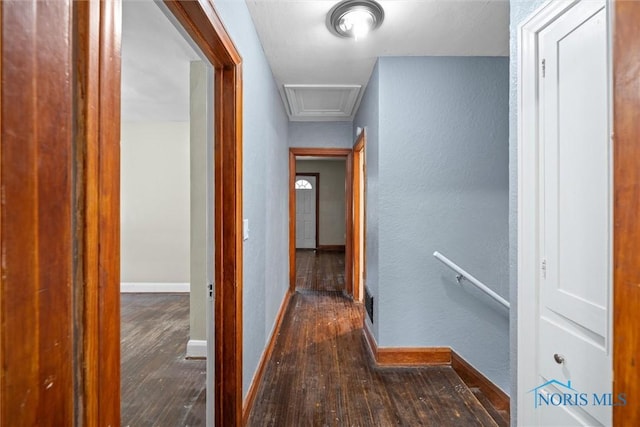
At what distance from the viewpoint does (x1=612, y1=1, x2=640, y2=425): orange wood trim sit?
0.60 metres

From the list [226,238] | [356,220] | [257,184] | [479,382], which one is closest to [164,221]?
[356,220]

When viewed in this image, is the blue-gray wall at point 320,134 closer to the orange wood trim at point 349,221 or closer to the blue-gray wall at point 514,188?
the orange wood trim at point 349,221

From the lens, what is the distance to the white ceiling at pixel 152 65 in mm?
2021

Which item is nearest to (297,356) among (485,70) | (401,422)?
(401,422)

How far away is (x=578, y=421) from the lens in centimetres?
96

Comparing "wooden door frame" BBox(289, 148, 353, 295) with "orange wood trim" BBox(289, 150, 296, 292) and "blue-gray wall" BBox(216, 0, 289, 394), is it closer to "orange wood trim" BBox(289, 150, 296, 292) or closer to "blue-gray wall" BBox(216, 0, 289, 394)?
"orange wood trim" BBox(289, 150, 296, 292)

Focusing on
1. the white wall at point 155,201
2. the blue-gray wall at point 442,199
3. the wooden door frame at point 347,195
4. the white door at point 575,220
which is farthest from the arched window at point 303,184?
the white door at point 575,220

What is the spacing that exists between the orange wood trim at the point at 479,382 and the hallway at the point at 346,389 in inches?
2.2

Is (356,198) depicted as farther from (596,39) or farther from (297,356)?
(596,39)

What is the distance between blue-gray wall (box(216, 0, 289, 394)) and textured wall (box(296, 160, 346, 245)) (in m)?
5.25

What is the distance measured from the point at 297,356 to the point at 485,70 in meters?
2.73

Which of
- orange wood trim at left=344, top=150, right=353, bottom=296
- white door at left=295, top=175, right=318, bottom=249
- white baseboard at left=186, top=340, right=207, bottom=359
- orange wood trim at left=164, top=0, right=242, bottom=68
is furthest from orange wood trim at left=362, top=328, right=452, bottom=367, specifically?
white door at left=295, top=175, right=318, bottom=249

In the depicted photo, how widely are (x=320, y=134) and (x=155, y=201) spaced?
242cm

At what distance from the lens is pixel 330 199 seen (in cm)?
868
